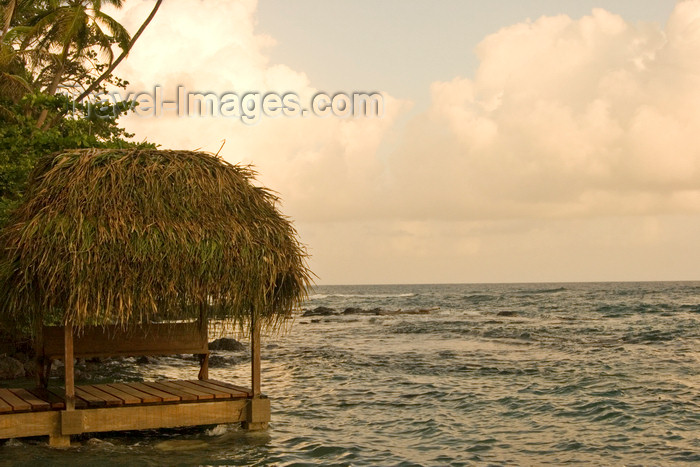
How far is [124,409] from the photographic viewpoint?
30.5ft

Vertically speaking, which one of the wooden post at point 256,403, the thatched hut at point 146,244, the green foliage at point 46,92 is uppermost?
the green foliage at point 46,92

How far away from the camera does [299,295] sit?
989cm

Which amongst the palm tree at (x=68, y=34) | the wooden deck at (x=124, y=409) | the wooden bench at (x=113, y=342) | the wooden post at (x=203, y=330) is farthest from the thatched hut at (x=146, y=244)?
the palm tree at (x=68, y=34)

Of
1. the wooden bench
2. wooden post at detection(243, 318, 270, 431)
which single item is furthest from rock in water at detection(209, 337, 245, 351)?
wooden post at detection(243, 318, 270, 431)

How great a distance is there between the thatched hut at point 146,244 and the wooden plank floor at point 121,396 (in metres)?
0.37

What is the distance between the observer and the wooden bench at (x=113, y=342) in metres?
11.0

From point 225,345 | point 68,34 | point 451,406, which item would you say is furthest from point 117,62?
point 451,406

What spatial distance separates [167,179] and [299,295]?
7.75ft

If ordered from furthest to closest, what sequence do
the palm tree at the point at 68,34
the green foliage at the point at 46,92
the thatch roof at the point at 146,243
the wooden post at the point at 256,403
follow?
the palm tree at the point at 68,34 → the green foliage at the point at 46,92 → the wooden post at the point at 256,403 → the thatch roof at the point at 146,243

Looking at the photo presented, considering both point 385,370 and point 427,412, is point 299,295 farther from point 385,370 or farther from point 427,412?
point 385,370

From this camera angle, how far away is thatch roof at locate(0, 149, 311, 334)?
8398 mm

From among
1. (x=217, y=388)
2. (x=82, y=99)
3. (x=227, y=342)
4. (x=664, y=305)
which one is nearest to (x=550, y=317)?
(x=664, y=305)

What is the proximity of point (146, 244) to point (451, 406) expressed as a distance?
7.60 m

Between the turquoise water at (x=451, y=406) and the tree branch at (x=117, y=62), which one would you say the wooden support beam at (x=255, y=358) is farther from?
the tree branch at (x=117, y=62)
